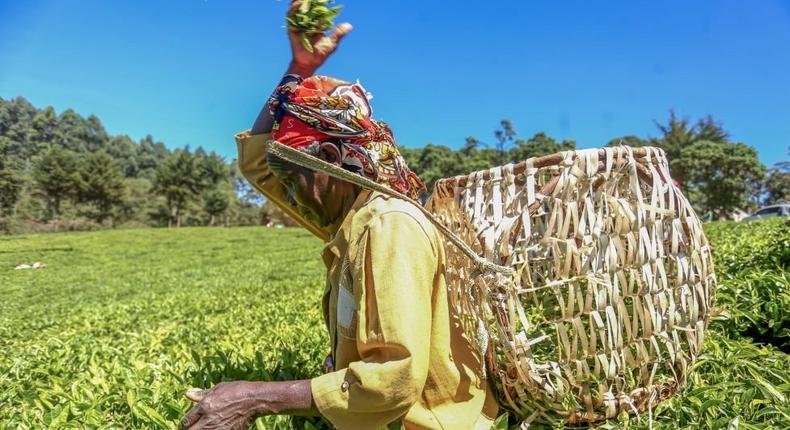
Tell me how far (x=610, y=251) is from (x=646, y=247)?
158 mm

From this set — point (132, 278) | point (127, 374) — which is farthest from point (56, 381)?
point (132, 278)

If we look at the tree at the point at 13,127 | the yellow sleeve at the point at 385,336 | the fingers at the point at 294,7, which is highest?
the tree at the point at 13,127

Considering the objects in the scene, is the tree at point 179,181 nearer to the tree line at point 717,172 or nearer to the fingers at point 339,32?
the tree line at point 717,172

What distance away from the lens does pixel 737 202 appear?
3125 centimetres

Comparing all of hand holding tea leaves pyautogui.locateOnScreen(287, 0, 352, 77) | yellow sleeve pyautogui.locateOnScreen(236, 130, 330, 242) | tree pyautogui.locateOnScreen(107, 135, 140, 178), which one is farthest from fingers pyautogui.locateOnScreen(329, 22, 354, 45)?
tree pyautogui.locateOnScreen(107, 135, 140, 178)

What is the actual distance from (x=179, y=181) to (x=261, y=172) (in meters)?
50.6

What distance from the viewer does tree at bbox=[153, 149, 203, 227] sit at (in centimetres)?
4841

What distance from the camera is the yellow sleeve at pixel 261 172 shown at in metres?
2.24

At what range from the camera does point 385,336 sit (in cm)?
133

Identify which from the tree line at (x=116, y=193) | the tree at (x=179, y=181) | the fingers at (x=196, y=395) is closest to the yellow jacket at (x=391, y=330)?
the fingers at (x=196, y=395)

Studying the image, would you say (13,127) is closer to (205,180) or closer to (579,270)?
(579,270)

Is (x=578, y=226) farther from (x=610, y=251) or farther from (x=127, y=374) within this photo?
(x=127, y=374)

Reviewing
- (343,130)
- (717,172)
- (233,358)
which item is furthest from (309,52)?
(717,172)

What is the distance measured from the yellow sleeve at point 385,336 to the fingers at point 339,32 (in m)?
0.87
